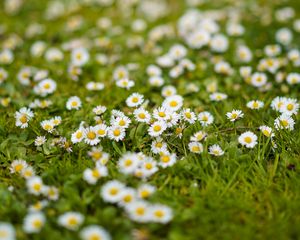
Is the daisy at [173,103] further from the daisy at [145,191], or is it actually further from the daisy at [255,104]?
the daisy at [145,191]

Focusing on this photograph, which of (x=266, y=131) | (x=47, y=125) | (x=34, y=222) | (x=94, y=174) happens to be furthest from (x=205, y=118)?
(x=34, y=222)

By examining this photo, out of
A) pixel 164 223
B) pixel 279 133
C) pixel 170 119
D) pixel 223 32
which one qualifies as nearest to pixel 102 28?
pixel 223 32

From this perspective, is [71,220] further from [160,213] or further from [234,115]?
[234,115]

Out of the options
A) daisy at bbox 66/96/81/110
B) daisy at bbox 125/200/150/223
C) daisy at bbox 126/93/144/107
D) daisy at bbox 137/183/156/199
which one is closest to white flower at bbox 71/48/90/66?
daisy at bbox 66/96/81/110

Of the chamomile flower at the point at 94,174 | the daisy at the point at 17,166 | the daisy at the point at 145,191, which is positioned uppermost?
the daisy at the point at 17,166

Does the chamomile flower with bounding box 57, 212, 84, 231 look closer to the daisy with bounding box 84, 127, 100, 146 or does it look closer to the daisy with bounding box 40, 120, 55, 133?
the daisy with bounding box 84, 127, 100, 146

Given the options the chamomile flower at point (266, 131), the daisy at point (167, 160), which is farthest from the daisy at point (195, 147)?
Result: the chamomile flower at point (266, 131)
